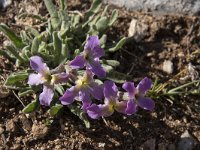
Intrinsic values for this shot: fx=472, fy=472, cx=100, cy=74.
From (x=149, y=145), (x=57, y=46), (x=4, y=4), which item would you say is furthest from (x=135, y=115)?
(x=4, y=4)

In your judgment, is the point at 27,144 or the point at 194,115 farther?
the point at 194,115

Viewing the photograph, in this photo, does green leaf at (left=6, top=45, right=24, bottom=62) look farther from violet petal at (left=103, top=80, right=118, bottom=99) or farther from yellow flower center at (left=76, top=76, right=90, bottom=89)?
violet petal at (left=103, top=80, right=118, bottom=99)

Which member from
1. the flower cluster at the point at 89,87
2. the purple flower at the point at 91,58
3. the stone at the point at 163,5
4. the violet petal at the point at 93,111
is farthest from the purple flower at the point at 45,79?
the stone at the point at 163,5

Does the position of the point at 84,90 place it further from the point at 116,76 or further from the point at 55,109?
the point at 116,76

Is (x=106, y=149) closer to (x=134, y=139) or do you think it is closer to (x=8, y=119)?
(x=134, y=139)

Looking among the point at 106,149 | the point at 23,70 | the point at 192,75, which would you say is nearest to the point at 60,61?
the point at 23,70

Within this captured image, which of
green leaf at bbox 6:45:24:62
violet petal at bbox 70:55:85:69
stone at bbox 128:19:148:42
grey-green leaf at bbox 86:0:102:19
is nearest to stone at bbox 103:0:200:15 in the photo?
stone at bbox 128:19:148:42
